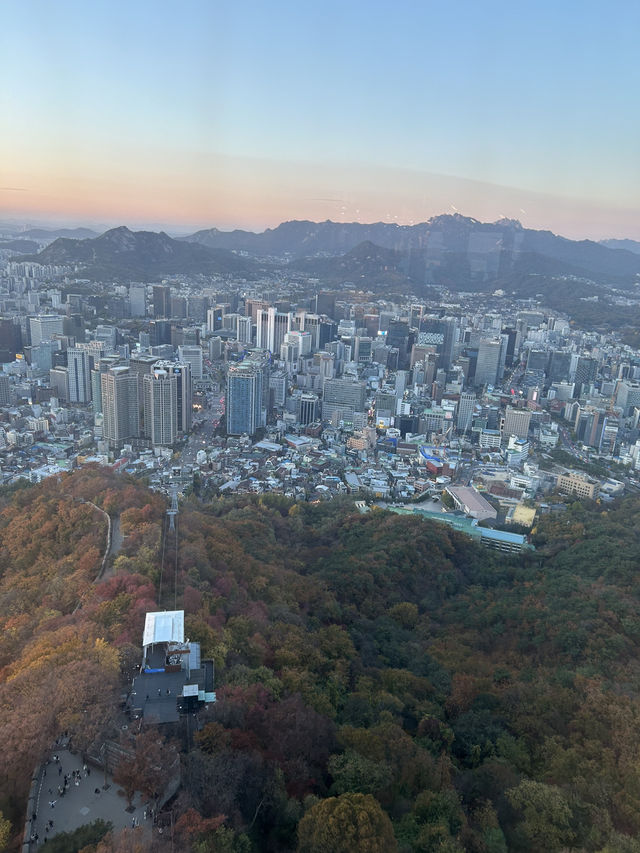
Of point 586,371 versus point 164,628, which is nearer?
point 164,628

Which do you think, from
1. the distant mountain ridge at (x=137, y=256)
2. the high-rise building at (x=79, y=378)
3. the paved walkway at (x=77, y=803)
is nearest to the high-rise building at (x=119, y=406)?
the high-rise building at (x=79, y=378)

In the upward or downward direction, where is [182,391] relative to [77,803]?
downward

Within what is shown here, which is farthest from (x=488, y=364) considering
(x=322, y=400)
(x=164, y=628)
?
(x=164, y=628)

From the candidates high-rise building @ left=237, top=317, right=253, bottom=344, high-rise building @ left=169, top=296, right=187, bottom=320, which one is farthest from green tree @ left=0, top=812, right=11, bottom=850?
high-rise building @ left=169, top=296, right=187, bottom=320

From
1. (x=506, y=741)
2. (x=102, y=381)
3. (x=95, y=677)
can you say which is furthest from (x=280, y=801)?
(x=102, y=381)

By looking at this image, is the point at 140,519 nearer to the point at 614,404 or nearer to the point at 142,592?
the point at 142,592

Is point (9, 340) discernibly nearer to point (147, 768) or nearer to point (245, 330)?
point (245, 330)
